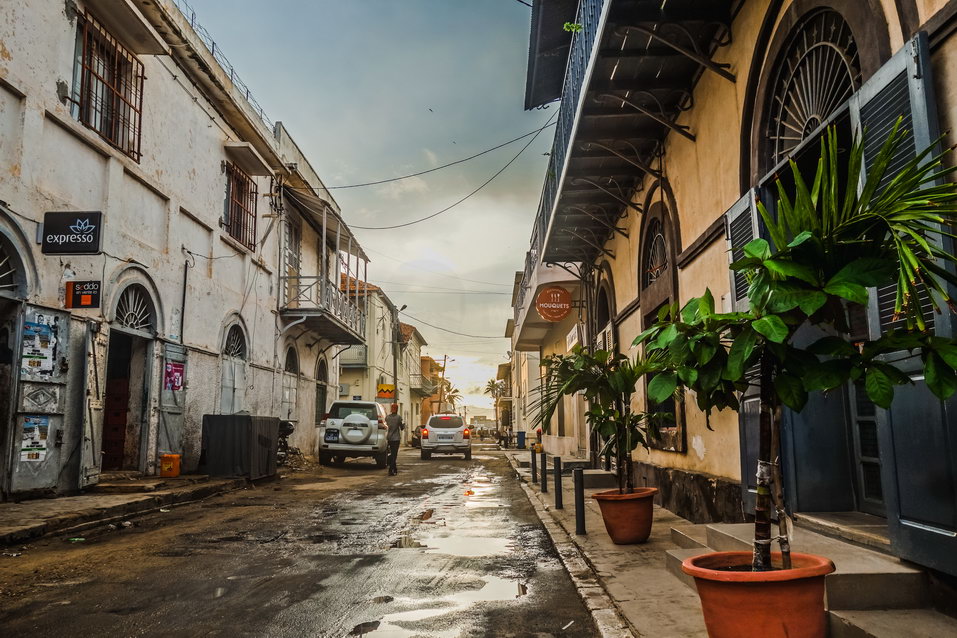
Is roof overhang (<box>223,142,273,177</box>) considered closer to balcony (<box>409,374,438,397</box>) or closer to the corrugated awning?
the corrugated awning

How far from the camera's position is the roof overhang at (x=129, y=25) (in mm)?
11359

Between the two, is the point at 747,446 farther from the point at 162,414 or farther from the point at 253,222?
the point at 253,222

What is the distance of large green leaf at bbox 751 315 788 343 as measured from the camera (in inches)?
104

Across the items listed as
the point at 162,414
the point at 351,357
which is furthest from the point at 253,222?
the point at 351,357

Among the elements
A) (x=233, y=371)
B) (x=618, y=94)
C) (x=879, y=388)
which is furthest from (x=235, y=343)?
(x=879, y=388)

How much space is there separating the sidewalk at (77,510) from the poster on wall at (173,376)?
2.77m

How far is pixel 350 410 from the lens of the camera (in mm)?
19734

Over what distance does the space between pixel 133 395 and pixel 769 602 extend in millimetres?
12952

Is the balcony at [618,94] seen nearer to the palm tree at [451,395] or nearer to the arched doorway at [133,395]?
the arched doorway at [133,395]

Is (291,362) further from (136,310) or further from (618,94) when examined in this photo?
(618,94)

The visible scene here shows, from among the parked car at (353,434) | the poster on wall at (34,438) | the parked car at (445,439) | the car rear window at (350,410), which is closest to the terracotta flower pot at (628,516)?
the poster on wall at (34,438)

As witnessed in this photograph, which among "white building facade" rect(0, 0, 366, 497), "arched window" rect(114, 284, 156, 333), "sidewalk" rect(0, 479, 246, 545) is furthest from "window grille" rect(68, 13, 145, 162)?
"sidewalk" rect(0, 479, 246, 545)

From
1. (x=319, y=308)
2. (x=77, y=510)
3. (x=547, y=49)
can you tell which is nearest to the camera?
(x=77, y=510)

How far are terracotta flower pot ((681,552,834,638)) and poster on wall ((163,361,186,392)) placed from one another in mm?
12921
